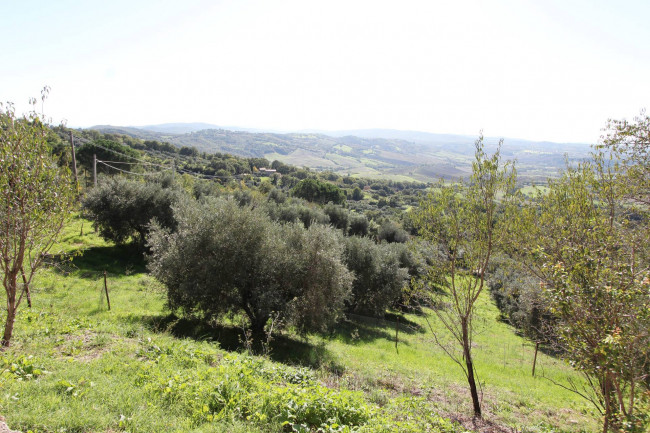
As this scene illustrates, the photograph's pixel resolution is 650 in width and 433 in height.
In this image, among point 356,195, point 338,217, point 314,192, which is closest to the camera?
point 338,217

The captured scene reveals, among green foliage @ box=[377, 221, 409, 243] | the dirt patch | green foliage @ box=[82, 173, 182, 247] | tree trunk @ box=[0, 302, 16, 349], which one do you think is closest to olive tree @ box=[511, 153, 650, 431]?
the dirt patch

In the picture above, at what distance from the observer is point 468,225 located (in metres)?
11.1

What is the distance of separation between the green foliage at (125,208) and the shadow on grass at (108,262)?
1.01 m

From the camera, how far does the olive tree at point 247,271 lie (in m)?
16.6

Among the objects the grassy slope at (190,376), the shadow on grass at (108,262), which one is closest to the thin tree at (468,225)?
the grassy slope at (190,376)

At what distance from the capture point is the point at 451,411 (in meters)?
10.7

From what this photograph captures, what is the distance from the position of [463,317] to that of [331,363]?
6768mm

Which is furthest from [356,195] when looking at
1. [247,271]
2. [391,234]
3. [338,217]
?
[247,271]

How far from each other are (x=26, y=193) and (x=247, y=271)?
33.0 feet

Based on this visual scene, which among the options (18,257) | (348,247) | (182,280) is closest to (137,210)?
(182,280)

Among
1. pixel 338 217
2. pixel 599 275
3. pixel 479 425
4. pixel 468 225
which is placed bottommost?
pixel 338 217

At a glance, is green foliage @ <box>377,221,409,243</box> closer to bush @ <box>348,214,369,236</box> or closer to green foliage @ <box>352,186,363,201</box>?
bush @ <box>348,214,369,236</box>

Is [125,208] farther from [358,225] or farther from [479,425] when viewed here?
[358,225]

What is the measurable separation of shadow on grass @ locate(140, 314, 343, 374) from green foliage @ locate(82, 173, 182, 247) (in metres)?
13.7
